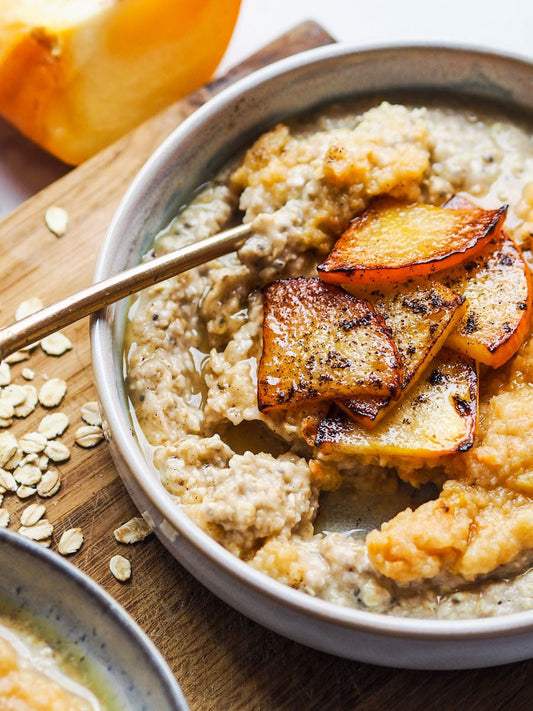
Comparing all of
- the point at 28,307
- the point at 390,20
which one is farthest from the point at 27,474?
the point at 390,20

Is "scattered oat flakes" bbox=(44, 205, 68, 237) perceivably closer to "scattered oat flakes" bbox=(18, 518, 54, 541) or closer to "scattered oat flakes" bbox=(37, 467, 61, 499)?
"scattered oat flakes" bbox=(37, 467, 61, 499)

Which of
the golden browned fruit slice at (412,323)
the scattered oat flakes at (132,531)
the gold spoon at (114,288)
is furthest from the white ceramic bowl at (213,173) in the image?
the golden browned fruit slice at (412,323)

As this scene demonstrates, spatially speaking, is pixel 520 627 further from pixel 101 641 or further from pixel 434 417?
pixel 101 641

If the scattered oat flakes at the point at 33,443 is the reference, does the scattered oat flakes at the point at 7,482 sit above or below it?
below

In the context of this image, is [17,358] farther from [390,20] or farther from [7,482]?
[390,20]

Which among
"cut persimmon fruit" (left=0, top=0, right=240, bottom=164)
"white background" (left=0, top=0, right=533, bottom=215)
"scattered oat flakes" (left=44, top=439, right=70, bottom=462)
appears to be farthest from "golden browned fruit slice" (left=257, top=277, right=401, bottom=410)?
"white background" (left=0, top=0, right=533, bottom=215)

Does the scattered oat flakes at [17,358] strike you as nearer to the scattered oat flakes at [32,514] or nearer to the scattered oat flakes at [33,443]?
the scattered oat flakes at [33,443]
